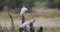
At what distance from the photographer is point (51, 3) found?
82.4 feet

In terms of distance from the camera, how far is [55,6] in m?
24.2

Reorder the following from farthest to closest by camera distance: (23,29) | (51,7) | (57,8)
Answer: (51,7) < (57,8) < (23,29)

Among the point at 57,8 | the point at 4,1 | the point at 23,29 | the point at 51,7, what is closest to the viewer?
the point at 23,29

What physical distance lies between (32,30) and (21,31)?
0.40 ft

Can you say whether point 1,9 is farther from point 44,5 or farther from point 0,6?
point 44,5

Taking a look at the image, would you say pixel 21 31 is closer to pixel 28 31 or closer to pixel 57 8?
pixel 28 31

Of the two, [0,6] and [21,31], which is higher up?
[21,31]

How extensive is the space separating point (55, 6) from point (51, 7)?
0.42 m

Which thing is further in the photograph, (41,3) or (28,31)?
(41,3)

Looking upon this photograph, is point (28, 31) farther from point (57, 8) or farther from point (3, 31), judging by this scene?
point (57, 8)

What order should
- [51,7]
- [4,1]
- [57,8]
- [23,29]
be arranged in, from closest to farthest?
[23,29] < [4,1] < [57,8] < [51,7]

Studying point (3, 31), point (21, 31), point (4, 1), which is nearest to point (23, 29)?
point (21, 31)

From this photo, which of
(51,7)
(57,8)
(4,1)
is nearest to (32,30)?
(4,1)

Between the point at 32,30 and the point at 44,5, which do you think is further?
the point at 44,5
